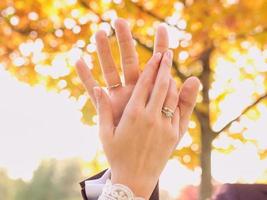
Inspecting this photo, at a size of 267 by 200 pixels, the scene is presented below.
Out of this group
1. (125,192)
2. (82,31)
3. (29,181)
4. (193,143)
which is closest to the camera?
(125,192)

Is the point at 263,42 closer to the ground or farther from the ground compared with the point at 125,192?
farther from the ground

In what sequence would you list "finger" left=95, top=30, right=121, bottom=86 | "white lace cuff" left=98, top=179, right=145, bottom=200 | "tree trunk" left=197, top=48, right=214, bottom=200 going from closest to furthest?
"white lace cuff" left=98, top=179, right=145, bottom=200 → "finger" left=95, top=30, right=121, bottom=86 → "tree trunk" left=197, top=48, right=214, bottom=200

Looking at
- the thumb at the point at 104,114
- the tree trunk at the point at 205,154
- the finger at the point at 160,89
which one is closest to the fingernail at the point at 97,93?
the thumb at the point at 104,114

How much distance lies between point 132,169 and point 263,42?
268 centimetres

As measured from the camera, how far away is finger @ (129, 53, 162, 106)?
1.03m

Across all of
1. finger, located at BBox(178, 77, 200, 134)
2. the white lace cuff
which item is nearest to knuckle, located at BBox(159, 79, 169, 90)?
finger, located at BBox(178, 77, 200, 134)

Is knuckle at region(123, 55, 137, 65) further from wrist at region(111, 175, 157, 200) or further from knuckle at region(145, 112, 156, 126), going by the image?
wrist at region(111, 175, 157, 200)

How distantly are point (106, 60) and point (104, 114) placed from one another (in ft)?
0.45

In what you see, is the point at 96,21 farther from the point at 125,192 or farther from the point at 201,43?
the point at 125,192

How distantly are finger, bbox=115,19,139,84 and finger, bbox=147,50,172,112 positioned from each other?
63 mm

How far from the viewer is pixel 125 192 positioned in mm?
1001

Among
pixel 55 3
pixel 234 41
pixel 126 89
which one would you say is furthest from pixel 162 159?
pixel 55 3

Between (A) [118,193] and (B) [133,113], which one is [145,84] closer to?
(B) [133,113]

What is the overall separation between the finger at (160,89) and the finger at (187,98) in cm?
9
